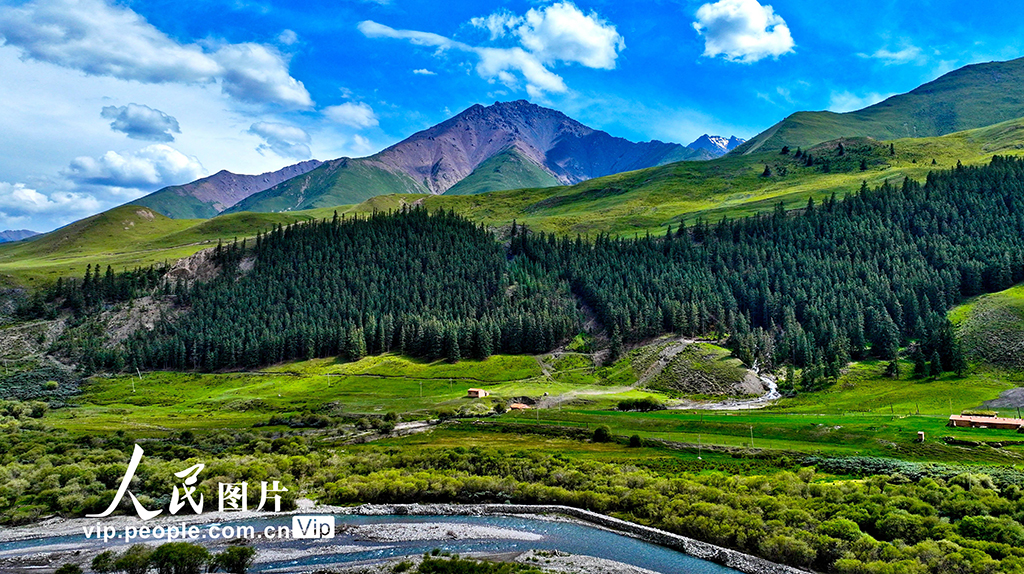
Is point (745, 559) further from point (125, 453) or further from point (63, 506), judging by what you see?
point (125, 453)

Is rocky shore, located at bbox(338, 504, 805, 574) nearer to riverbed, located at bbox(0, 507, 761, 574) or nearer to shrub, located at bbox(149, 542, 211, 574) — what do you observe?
riverbed, located at bbox(0, 507, 761, 574)

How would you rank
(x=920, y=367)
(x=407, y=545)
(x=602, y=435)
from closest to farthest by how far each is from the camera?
(x=407, y=545) → (x=602, y=435) → (x=920, y=367)

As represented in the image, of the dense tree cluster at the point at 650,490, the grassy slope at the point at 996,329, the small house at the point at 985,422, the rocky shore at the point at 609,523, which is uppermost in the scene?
the grassy slope at the point at 996,329

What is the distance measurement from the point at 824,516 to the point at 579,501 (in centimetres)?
3127

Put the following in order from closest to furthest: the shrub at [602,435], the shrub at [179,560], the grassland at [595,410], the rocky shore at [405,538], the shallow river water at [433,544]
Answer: the shrub at [179,560]
the rocky shore at [405,538]
the shallow river water at [433,544]
the grassland at [595,410]
the shrub at [602,435]

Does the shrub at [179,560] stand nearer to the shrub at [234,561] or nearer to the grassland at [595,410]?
the shrub at [234,561]

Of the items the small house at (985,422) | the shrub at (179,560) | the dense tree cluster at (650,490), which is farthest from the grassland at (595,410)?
the shrub at (179,560)

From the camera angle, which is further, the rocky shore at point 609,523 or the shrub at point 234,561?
the rocky shore at point 609,523

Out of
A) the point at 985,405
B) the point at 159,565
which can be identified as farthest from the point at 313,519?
the point at 985,405

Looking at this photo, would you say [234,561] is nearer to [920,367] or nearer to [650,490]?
[650,490]

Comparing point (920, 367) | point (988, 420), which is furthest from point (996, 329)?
point (988, 420)

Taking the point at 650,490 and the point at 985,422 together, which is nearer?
the point at 650,490

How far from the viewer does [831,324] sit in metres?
195

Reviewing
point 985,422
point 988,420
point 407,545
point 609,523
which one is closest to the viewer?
point 407,545
